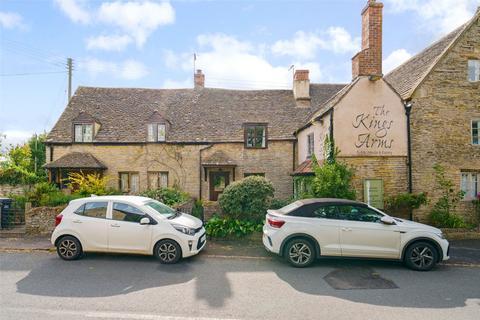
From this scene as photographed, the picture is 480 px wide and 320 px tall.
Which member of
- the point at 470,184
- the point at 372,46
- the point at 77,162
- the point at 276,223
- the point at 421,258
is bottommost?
the point at 421,258

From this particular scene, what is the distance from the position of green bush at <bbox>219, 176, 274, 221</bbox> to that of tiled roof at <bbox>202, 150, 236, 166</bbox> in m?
6.31

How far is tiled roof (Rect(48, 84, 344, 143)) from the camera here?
18.5 metres

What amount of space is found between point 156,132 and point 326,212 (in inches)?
530

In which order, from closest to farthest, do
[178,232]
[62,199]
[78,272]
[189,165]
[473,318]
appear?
[473,318], [78,272], [178,232], [62,199], [189,165]

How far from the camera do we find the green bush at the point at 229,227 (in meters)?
10.3

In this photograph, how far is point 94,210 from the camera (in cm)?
823

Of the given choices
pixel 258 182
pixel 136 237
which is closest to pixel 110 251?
pixel 136 237

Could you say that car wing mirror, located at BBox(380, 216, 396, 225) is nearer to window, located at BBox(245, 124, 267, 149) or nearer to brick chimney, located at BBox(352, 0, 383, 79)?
brick chimney, located at BBox(352, 0, 383, 79)

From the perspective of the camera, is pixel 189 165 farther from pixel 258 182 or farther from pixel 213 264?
pixel 213 264

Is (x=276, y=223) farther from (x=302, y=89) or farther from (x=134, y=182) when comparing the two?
(x=302, y=89)

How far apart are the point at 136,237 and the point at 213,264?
87.5 inches

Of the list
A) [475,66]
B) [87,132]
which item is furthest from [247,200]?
[87,132]

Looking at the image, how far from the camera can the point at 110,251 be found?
805 centimetres

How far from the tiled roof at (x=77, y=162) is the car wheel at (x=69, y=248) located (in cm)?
997
